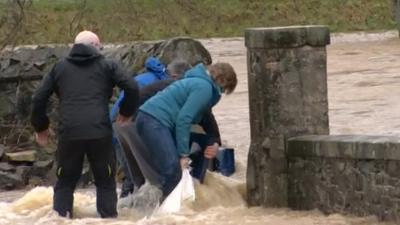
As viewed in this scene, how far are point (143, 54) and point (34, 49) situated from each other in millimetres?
1999

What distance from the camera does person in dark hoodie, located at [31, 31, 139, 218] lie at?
9.75m

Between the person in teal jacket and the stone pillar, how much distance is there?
0.55m

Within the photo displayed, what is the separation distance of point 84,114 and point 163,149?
80 cm

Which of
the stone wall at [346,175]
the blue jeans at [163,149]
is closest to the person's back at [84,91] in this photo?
the blue jeans at [163,149]

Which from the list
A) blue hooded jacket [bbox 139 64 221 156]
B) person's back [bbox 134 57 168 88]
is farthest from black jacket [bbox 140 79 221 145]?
person's back [bbox 134 57 168 88]

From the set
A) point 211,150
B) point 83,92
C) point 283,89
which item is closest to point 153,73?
point 211,150

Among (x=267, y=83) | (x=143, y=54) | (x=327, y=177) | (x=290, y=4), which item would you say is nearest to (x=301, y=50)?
(x=267, y=83)

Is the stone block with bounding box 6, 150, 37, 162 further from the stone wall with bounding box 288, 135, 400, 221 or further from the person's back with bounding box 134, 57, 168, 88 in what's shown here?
the stone wall with bounding box 288, 135, 400, 221

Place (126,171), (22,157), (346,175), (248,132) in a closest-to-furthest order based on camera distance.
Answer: (346,175)
(126,171)
(22,157)
(248,132)

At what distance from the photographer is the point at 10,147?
52.3 ft

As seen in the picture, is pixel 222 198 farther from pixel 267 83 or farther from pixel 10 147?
pixel 10 147

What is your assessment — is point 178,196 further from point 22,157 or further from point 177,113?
point 22,157

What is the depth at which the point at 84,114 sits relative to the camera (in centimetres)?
976

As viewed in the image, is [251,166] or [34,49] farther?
[34,49]
